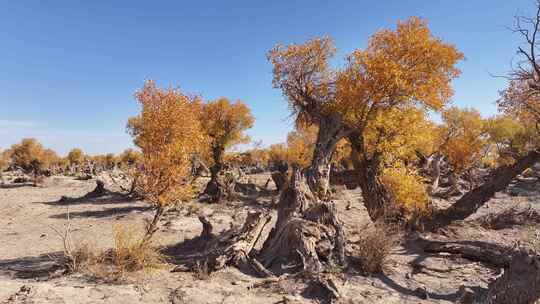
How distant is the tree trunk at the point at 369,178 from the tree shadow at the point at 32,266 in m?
14.1

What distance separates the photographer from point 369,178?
55.9 ft

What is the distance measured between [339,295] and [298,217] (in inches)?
154

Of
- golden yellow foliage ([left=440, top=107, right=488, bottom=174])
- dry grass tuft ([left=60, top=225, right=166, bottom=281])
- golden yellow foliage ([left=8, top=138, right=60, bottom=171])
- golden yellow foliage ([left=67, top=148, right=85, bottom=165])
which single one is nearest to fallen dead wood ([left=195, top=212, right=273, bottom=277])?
dry grass tuft ([left=60, top=225, right=166, bottom=281])

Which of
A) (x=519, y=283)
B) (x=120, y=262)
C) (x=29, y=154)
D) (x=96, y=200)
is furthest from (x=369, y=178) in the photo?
(x=29, y=154)

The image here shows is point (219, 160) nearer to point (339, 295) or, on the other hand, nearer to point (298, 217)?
point (298, 217)

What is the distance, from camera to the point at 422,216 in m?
16.7

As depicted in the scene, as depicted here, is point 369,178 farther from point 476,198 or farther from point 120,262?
point 120,262

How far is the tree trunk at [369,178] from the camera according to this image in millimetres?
16406

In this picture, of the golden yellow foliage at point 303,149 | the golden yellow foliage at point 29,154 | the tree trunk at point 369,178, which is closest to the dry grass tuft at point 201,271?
the tree trunk at point 369,178

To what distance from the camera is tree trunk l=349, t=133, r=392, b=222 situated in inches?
A: 646

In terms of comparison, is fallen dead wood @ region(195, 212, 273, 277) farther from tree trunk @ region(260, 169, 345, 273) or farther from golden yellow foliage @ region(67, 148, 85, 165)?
golden yellow foliage @ region(67, 148, 85, 165)

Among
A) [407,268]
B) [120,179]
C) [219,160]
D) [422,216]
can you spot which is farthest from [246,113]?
[120,179]

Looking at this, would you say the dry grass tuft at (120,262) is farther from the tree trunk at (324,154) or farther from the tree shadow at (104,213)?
the tree shadow at (104,213)

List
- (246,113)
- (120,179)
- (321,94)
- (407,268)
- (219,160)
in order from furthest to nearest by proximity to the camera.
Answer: (120,179) < (246,113) < (219,160) < (321,94) < (407,268)
